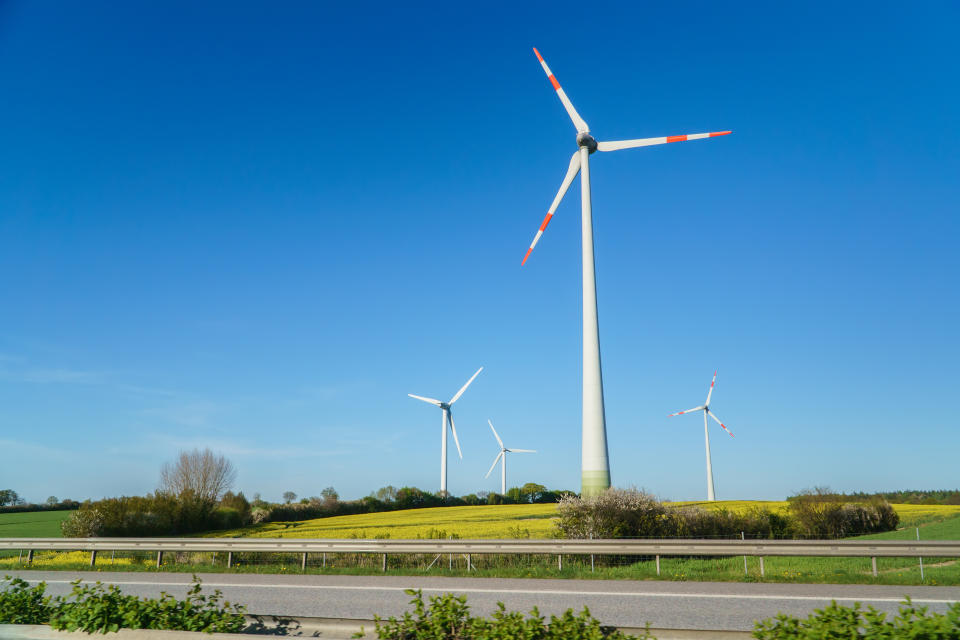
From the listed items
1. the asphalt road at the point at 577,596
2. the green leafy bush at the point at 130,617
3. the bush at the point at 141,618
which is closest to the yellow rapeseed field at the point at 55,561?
the asphalt road at the point at 577,596

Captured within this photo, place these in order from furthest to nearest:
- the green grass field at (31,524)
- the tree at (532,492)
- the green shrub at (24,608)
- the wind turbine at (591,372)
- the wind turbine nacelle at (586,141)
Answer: the tree at (532,492)
the green grass field at (31,524)
the wind turbine nacelle at (586,141)
the wind turbine at (591,372)
the green shrub at (24,608)

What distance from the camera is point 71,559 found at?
2536cm

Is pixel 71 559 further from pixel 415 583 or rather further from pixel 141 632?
pixel 141 632

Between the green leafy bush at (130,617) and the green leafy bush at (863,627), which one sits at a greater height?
the green leafy bush at (863,627)

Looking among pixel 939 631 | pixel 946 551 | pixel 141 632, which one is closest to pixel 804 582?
pixel 946 551

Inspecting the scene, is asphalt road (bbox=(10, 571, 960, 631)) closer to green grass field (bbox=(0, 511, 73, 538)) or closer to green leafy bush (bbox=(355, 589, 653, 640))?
green leafy bush (bbox=(355, 589, 653, 640))

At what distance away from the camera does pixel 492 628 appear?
631cm

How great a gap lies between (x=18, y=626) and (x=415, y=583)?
32.0 feet

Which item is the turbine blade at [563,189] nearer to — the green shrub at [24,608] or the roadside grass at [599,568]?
the roadside grass at [599,568]

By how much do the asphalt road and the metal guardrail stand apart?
4.67ft

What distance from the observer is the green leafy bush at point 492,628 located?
6.03 meters

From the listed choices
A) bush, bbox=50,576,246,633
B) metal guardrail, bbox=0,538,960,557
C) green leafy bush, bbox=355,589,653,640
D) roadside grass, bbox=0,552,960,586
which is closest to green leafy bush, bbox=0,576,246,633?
bush, bbox=50,576,246,633

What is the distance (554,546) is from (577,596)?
4.22 meters

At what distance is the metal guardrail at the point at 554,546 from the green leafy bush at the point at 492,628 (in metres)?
11.1
